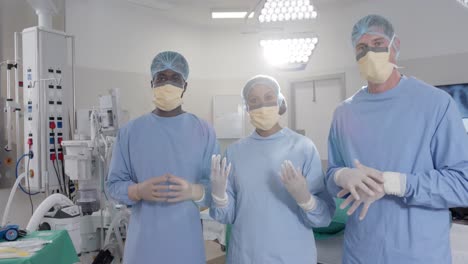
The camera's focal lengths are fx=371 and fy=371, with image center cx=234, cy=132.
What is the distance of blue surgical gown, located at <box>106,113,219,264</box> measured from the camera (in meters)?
1.64

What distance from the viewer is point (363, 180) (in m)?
1.20

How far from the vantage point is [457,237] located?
73.6 inches

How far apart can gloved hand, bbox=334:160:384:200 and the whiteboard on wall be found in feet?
14.1

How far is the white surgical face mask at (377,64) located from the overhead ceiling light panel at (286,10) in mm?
627

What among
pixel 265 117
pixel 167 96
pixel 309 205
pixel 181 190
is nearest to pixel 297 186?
pixel 309 205

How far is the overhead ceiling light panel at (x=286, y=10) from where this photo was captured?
6.10 ft

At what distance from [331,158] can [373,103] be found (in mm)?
269

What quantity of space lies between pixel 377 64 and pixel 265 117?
0.47 metres

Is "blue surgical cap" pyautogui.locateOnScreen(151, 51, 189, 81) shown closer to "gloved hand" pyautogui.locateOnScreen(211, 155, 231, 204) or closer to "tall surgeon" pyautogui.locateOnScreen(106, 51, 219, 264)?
"tall surgeon" pyautogui.locateOnScreen(106, 51, 219, 264)

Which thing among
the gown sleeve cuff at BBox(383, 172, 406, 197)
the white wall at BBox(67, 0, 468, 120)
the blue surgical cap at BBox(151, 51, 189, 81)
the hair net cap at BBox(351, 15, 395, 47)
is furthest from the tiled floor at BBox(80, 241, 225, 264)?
the hair net cap at BBox(351, 15, 395, 47)

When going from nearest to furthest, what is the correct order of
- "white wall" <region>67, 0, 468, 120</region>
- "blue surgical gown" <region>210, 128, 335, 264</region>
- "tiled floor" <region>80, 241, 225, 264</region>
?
"blue surgical gown" <region>210, 128, 335, 264</region> < "tiled floor" <region>80, 241, 225, 264</region> < "white wall" <region>67, 0, 468, 120</region>

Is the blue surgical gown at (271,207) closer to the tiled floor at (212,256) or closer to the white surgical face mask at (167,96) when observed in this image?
the white surgical face mask at (167,96)

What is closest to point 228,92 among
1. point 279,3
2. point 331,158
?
point 279,3

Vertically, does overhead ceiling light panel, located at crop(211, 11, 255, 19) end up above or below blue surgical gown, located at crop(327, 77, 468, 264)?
above
